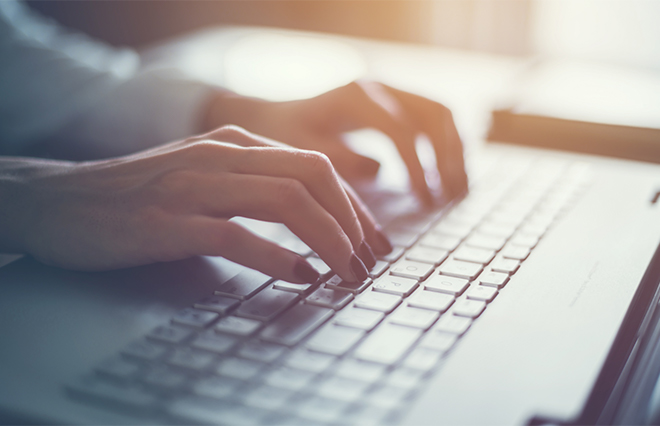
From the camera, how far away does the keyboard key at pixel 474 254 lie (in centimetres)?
49

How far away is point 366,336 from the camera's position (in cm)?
37

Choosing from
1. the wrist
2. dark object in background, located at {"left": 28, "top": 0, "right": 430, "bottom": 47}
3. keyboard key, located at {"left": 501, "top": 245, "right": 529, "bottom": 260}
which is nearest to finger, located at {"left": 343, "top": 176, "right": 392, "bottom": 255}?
keyboard key, located at {"left": 501, "top": 245, "right": 529, "bottom": 260}

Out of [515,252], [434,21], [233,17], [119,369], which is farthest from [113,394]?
[233,17]

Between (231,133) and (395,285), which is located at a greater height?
(231,133)

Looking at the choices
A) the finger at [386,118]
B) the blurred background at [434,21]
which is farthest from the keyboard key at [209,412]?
the blurred background at [434,21]

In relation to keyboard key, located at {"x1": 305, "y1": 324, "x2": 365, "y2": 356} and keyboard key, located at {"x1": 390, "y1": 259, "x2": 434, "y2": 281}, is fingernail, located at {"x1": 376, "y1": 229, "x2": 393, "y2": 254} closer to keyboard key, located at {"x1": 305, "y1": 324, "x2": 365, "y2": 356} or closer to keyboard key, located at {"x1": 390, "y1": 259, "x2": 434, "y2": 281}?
keyboard key, located at {"x1": 390, "y1": 259, "x2": 434, "y2": 281}

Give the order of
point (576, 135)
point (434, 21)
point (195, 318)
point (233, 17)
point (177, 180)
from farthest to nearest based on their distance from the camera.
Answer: point (233, 17), point (434, 21), point (576, 135), point (177, 180), point (195, 318)

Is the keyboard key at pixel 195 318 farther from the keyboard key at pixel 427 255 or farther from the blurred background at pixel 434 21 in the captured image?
the blurred background at pixel 434 21

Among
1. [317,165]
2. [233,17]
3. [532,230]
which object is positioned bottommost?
[532,230]

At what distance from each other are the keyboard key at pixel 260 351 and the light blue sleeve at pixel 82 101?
580 mm

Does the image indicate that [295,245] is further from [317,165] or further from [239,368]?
[239,368]

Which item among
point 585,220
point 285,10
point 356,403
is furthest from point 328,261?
point 285,10

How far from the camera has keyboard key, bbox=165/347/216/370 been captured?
34cm

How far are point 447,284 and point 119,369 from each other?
246mm
